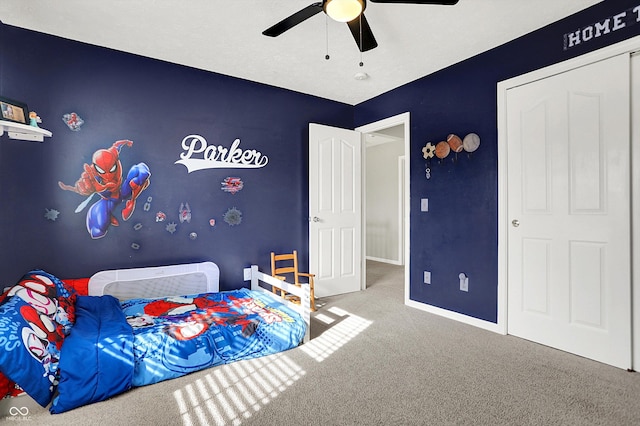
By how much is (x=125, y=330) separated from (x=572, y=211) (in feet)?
11.1

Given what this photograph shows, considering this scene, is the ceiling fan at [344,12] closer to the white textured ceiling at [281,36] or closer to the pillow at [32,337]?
the white textured ceiling at [281,36]

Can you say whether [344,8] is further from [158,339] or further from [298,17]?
[158,339]

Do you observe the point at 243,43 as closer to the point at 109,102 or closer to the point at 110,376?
the point at 109,102

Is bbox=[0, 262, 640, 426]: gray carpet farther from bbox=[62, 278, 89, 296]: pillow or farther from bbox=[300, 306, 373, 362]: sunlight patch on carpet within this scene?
bbox=[62, 278, 89, 296]: pillow

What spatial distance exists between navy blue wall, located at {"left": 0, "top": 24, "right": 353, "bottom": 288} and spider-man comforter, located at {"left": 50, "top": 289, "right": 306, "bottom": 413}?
57 centimetres

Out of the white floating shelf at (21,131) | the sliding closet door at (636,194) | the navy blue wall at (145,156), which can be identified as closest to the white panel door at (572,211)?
the sliding closet door at (636,194)

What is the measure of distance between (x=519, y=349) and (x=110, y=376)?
296cm

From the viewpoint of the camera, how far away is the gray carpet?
5.86 feet

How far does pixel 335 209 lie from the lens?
4324mm

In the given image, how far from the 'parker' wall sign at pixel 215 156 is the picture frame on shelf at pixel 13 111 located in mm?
1247

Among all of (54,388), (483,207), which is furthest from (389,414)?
(483,207)

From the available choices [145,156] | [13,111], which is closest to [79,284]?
[145,156]

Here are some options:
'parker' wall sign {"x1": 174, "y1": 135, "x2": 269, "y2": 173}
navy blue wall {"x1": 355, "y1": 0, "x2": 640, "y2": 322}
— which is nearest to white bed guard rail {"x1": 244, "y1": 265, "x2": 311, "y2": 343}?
'parker' wall sign {"x1": 174, "y1": 135, "x2": 269, "y2": 173}

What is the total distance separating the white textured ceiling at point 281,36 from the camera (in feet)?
7.91
